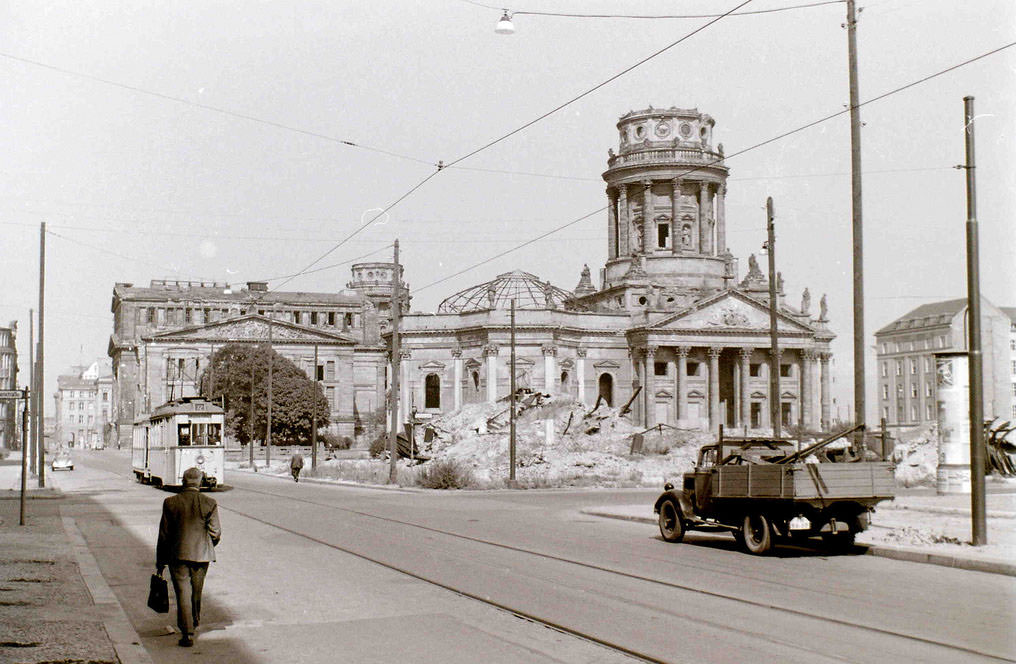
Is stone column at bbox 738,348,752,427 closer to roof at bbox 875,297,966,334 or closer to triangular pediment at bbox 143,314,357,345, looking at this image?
roof at bbox 875,297,966,334

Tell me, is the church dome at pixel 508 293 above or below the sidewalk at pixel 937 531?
above

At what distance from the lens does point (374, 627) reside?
404 inches

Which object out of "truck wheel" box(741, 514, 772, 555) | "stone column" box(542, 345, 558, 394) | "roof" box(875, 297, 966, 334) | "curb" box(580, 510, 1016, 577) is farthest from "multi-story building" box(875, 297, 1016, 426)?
"truck wheel" box(741, 514, 772, 555)

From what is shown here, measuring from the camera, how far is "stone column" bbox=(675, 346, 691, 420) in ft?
331

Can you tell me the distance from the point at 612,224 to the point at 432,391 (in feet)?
76.6

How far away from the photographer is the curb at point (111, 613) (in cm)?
891

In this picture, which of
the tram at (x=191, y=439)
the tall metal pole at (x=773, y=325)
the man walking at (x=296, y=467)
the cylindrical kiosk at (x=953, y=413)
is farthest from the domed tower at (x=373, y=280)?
the cylindrical kiosk at (x=953, y=413)

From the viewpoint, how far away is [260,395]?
89750 mm

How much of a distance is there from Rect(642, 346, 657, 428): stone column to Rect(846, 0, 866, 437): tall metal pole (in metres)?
77.8

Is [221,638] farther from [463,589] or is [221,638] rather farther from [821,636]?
[821,636]

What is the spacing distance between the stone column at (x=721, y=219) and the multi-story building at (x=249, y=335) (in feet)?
131

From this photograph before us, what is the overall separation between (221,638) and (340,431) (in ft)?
366

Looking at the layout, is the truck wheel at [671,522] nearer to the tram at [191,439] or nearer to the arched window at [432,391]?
the tram at [191,439]

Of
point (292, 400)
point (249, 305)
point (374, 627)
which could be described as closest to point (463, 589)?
point (374, 627)
